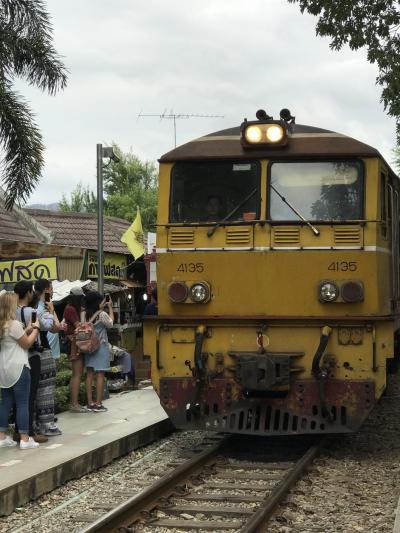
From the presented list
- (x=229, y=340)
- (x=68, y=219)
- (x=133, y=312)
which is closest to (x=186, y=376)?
(x=229, y=340)

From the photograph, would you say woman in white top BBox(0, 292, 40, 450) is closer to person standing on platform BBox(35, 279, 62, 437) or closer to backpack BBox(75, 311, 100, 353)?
person standing on platform BBox(35, 279, 62, 437)

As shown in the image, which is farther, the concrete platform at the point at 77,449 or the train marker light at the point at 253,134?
the train marker light at the point at 253,134

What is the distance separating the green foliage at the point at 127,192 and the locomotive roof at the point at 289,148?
47.7 meters

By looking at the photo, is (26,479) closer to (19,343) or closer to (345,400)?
(19,343)

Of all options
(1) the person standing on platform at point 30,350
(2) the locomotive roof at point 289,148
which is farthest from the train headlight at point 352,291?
(1) the person standing on platform at point 30,350

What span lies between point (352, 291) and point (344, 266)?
27 cm

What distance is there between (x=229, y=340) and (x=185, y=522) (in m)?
2.66

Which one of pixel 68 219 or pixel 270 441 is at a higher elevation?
pixel 68 219

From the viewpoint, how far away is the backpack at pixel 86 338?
436 inches

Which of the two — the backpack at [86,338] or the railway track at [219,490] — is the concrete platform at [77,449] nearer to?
the railway track at [219,490]

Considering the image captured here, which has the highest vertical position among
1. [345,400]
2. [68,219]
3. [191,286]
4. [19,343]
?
[68,219]

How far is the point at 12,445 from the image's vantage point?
898 centimetres

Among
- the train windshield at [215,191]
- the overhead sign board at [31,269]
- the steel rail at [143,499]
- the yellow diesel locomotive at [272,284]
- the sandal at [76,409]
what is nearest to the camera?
the steel rail at [143,499]

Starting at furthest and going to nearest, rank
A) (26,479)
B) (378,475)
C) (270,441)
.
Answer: (270,441) → (378,475) → (26,479)
